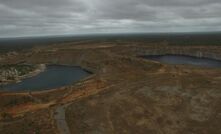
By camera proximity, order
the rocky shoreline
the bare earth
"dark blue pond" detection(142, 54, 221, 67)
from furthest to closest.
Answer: "dark blue pond" detection(142, 54, 221, 67)
the rocky shoreline
the bare earth

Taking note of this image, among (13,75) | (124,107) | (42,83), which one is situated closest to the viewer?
(124,107)

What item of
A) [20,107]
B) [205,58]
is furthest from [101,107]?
[205,58]

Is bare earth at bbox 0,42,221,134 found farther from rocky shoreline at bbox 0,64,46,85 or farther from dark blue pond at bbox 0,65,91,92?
rocky shoreline at bbox 0,64,46,85

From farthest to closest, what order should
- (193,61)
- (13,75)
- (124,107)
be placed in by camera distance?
(193,61) < (13,75) < (124,107)

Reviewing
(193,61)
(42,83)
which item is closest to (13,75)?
(42,83)

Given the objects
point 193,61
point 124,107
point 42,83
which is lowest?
point 42,83

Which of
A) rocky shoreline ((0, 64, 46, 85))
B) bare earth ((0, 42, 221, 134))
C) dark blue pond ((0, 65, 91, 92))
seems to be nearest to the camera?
bare earth ((0, 42, 221, 134))

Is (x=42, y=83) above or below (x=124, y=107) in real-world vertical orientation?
below

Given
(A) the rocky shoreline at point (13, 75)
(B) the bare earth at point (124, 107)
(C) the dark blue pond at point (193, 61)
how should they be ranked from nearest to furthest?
(B) the bare earth at point (124, 107) < (A) the rocky shoreline at point (13, 75) < (C) the dark blue pond at point (193, 61)

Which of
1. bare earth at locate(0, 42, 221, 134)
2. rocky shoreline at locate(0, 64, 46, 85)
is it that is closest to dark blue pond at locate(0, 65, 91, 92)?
rocky shoreline at locate(0, 64, 46, 85)

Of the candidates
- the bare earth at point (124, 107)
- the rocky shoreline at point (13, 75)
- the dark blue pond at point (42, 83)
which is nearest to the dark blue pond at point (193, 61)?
the bare earth at point (124, 107)

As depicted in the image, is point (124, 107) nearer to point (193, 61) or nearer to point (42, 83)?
point (42, 83)

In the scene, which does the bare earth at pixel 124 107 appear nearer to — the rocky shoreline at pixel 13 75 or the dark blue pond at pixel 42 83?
the dark blue pond at pixel 42 83
